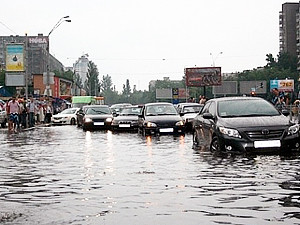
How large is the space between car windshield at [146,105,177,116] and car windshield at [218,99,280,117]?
32.1 feet

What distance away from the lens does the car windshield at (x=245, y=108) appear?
14.9m

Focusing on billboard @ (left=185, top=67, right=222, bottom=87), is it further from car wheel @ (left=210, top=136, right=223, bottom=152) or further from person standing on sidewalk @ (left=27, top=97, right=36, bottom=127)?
car wheel @ (left=210, top=136, right=223, bottom=152)

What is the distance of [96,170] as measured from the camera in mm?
12008

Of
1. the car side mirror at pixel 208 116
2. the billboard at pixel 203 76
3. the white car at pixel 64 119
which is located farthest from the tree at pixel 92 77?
the car side mirror at pixel 208 116

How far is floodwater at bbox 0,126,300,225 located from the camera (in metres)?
7.11

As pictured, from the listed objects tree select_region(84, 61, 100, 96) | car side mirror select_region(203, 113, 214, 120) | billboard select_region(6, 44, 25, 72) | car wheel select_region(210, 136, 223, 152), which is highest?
tree select_region(84, 61, 100, 96)

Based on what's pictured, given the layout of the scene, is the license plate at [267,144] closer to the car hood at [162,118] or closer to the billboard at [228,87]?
the car hood at [162,118]

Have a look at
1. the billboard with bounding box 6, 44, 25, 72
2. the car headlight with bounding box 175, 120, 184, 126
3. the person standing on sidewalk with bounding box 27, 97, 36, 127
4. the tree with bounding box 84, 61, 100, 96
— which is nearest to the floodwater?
the car headlight with bounding box 175, 120, 184, 126

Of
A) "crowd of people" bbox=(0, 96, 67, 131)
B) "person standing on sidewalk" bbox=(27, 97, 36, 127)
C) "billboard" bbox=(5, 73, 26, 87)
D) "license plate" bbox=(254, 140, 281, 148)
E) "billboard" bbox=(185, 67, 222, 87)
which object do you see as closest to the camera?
"license plate" bbox=(254, 140, 281, 148)

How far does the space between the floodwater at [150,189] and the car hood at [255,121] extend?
719mm

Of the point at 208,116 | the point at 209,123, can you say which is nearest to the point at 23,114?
the point at 209,123

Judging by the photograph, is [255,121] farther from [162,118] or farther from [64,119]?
[64,119]

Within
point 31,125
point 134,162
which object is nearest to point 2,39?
point 31,125

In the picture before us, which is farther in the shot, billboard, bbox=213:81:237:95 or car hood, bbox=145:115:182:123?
billboard, bbox=213:81:237:95
